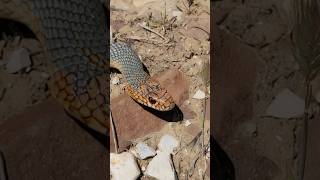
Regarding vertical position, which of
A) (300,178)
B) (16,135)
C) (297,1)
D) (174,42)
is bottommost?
(300,178)

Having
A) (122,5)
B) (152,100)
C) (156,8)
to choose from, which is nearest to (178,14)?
(156,8)

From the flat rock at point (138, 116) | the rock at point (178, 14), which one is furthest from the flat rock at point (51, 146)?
the rock at point (178, 14)

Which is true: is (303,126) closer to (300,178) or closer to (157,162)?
(300,178)

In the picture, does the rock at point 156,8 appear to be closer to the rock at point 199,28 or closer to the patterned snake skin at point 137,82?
the rock at point 199,28

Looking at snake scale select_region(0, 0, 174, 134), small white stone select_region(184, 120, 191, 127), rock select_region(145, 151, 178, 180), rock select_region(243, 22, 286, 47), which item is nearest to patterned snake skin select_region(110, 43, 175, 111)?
snake scale select_region(0, 0, 174, 134)

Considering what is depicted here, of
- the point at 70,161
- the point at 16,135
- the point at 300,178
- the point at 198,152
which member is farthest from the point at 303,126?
the point at 16,135

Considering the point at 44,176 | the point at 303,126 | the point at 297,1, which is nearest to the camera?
the point at 44,176

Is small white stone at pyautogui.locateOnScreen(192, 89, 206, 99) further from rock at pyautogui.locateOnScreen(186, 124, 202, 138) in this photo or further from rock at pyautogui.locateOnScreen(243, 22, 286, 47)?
rock at pyautogui.locateOnScreen(243, 22, 286, 47)
